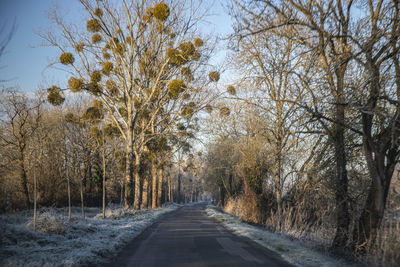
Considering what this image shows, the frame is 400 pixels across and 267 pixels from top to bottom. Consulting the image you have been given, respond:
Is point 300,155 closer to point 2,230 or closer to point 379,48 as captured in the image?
point 379,48

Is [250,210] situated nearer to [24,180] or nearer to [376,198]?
[376,198]

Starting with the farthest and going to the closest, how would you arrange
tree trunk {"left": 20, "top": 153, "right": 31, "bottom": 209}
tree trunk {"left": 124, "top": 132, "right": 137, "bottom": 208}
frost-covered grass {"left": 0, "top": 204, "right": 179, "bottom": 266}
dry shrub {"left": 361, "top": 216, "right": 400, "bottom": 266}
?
tree trunk {"left": 20, "top": 153, "right": 31, "bottom": 209} → tree trunk {"left": 124, "top": 132, "right": 137, "bottom": 208} → frost-covered grass {"left": 0, "top": 204, "right": 179, "bottom": 266} → dry shrub {"left": 361, "top": 216, "right": 400, "bottom": 266}

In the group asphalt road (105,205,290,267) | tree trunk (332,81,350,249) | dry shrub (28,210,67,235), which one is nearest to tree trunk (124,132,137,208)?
asphalt road (105,205,290,267)

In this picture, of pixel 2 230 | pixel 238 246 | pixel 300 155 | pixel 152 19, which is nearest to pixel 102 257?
pixel 2 230

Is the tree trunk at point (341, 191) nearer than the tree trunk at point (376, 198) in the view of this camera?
No

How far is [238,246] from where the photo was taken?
791 centimetres

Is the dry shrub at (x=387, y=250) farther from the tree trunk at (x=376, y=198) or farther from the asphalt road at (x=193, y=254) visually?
the asphalt road at (x=193, y=254)

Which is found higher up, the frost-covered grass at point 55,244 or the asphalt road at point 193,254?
the frost-covered grass at point 55,244

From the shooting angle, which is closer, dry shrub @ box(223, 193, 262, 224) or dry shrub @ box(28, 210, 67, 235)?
dry shrub @ box(28, 210, 67, 235)

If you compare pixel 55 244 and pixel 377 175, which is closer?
pixel 377 175

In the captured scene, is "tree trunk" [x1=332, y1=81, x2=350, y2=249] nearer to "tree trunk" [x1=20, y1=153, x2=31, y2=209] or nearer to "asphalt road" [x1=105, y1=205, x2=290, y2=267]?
"asphalt road" [x1=105, y1=205, x2=290, y2=267]

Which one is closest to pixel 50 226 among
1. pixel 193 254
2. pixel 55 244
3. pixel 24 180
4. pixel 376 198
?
pixel 55 244

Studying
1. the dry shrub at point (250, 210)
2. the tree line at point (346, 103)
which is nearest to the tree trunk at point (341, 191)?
the tree line at point (346, 103)

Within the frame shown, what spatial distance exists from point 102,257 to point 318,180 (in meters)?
5.96
